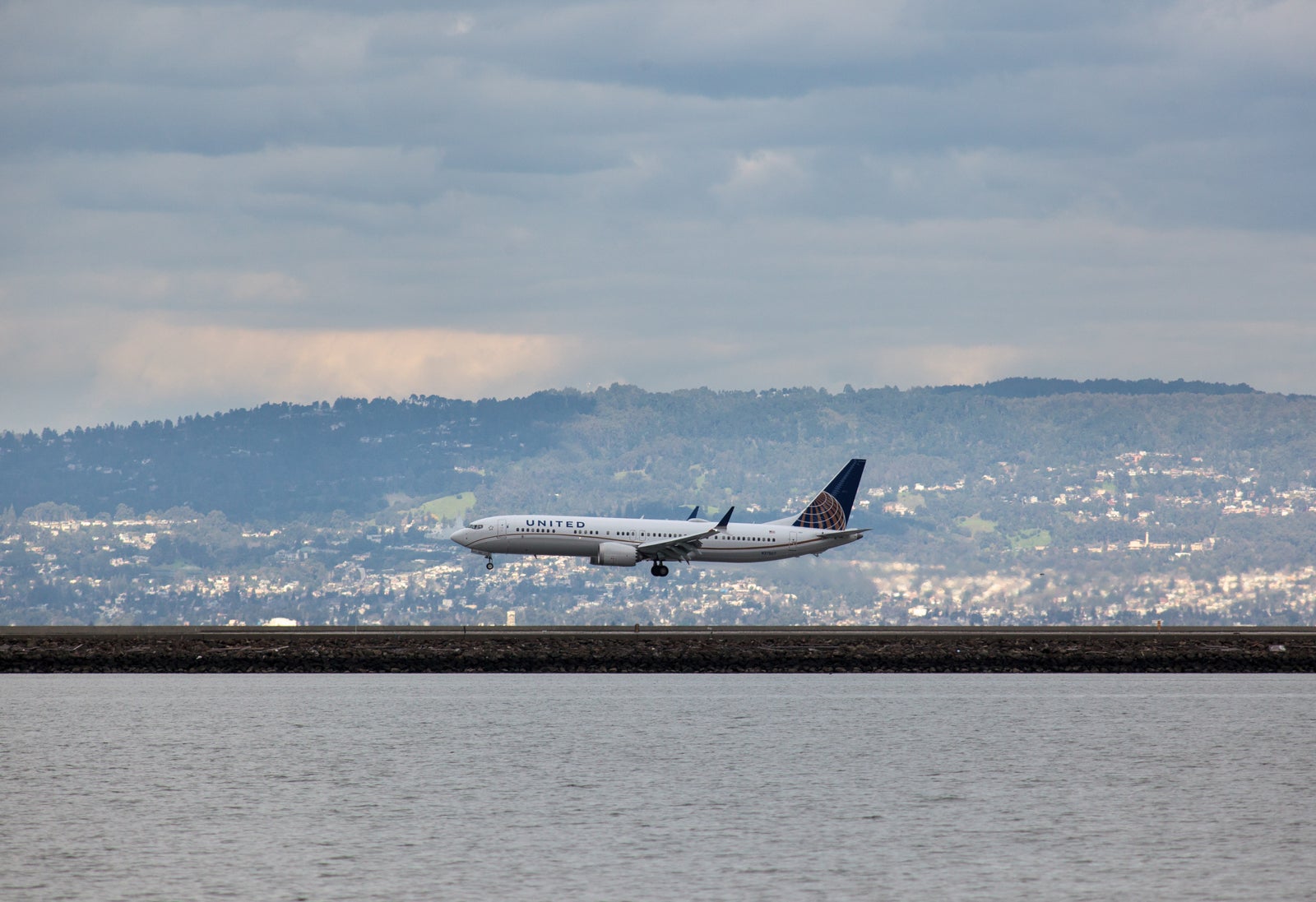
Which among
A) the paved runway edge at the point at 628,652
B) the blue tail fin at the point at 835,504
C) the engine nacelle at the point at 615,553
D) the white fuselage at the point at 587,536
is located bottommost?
the paved runway edge at the point at 628,652

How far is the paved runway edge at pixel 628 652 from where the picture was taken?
82000 mm

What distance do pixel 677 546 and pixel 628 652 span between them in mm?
33601

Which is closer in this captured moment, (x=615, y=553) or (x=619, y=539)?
(x=615, y=553)

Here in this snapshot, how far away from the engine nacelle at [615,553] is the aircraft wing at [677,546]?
1.87 feet

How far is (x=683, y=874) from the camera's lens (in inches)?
1519

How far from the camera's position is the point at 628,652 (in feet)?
273

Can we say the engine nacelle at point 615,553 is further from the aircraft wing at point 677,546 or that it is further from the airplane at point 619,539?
the aircraft wing at point 677,546

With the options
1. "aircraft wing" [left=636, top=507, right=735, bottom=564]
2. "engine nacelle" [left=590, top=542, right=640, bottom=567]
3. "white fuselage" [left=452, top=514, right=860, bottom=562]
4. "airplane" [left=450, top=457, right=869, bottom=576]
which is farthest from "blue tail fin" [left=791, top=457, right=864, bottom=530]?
"engine nacelle" [left=590, top=542, right=640, bottom=567]

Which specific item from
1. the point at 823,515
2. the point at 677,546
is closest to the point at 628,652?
the point at 677,546

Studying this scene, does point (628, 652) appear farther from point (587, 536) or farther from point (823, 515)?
point (823, 515)

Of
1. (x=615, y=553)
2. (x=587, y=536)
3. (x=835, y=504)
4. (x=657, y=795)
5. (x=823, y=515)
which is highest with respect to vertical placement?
(x=835, y=504)

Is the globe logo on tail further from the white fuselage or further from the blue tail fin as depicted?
the white fuselage

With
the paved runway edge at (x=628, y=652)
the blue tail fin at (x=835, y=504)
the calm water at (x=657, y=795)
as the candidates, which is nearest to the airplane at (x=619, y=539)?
the blue tail fin at (x=835, y=504)

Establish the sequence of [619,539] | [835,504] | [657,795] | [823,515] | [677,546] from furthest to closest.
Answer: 1. [835,504]
2. [823,515]
3. [619,539]
4. [677,546]
5. [657,795]
